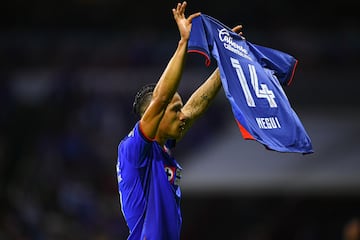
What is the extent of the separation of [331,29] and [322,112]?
1772 mm

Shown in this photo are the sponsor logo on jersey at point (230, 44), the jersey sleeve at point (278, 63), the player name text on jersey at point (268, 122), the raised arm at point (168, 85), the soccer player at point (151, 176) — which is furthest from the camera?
the jersey sleeve at point (278, 63)

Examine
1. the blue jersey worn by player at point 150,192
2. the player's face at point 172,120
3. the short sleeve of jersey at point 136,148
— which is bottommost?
the blue jersey worn by player at point 150,192

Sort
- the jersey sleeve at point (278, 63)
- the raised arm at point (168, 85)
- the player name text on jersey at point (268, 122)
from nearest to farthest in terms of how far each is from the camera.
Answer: the raised arm at point (168, 85)
the player name text on jersey at point (268, 122)
the jersey sleeve at point (278, 63)

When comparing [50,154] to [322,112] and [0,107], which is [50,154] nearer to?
[0,107]

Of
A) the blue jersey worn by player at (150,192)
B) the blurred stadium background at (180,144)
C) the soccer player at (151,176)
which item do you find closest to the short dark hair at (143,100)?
the soccer player at (151,176)

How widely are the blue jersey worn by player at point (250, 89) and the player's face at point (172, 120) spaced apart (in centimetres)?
37

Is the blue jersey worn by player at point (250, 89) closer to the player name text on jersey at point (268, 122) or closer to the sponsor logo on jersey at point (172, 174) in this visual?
the player name text on jersey at point (268, 122)

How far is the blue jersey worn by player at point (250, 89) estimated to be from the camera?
5.04 metres

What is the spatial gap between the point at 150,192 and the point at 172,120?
479 millimetres

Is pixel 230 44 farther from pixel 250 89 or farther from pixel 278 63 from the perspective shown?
pixel 278 63

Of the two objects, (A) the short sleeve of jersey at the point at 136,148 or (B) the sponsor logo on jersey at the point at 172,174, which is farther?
(B) the sponsor logo on jersey at the point at 172,174

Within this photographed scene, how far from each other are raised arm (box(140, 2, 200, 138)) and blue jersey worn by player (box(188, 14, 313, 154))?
2.9 inches

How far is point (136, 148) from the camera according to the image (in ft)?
17.0

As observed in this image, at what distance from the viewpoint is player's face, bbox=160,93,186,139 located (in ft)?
17.2
